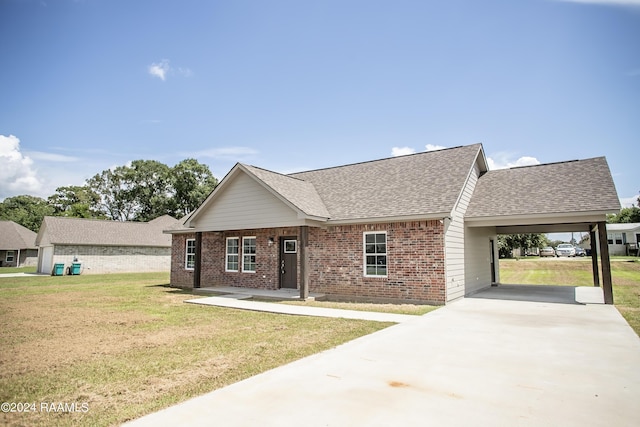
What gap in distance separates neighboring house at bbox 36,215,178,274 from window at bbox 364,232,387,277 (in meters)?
20.5

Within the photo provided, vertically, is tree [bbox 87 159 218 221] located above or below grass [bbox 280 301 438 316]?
above

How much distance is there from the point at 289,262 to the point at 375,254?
432cm

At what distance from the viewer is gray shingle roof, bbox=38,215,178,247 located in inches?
1192

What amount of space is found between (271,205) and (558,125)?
431 inches

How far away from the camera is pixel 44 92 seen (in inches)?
493

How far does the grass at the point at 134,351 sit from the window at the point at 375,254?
4.02 meters

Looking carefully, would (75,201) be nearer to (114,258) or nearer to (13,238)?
(13,238)

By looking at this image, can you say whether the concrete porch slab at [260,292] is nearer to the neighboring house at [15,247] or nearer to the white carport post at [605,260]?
the white carport post at [605,260]

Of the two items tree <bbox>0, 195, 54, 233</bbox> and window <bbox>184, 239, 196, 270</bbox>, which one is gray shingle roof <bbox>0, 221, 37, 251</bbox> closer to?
tree <bbox>0, 195, 54, 233</bbox>

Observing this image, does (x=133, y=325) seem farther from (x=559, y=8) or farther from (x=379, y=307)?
(x=559, y=8)

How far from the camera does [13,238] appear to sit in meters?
42.1

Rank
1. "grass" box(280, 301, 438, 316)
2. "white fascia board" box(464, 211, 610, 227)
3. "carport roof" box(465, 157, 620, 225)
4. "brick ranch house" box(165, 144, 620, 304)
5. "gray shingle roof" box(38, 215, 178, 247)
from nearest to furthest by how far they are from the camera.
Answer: "grass" box(280, 301, 438, 316) < "white fascia board" box(464, 211, 610, 227) < "carport roof" box(465, 157, 620, 225) < "brick ranch house" box(165, 144, 620, 304) < "gray shingle roof" box(38, 215, 178, 247)

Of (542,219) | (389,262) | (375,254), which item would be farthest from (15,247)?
(542,219)

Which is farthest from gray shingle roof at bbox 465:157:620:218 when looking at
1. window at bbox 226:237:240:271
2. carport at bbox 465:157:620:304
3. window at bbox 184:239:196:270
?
window at bbox 184:239:196:270
